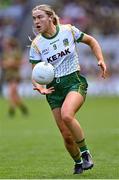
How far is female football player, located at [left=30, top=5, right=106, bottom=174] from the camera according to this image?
421 inches

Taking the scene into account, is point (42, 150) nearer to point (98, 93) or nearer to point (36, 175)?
point (36, 175)

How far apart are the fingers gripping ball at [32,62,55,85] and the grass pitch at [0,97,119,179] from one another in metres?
1.20

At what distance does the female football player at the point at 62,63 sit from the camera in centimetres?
1069

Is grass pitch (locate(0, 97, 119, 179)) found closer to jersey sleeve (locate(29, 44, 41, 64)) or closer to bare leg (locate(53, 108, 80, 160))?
bare leg (locate(53, 108, 80, 160))

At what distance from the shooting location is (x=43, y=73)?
10469mm

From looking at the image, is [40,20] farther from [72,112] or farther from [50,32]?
[72,112]

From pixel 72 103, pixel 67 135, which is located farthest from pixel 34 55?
pixel 67 135

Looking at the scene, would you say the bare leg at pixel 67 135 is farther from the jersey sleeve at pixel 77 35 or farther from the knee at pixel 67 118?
the jersey sleeve at pixel 77 35

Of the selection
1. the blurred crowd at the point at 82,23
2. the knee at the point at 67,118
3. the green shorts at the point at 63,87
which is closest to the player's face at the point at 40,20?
the green shorts at the point at 63,87

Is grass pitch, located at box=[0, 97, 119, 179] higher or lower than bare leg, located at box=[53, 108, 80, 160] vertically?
lower

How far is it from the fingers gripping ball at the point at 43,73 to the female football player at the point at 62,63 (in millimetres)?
108

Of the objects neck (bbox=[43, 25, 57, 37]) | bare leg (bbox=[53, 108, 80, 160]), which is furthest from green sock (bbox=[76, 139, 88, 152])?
neck (bbox=[43, 25, 57, 37])

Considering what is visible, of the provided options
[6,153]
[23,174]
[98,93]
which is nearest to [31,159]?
[6,153]

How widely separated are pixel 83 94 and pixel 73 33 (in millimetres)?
834
